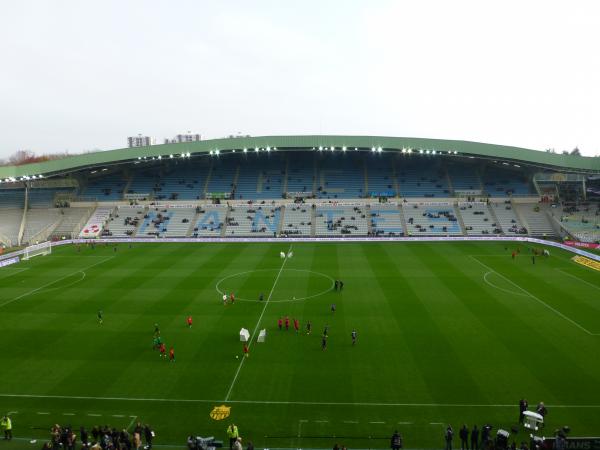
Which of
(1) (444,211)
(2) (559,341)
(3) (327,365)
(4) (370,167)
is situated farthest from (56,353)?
(4) (370,167)

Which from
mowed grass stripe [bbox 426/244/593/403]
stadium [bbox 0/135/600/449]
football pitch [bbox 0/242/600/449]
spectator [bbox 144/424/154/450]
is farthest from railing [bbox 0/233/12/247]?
mowed grass stripe [bbox 426/244/593/403]

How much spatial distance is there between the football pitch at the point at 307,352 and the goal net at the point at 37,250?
1339 cm

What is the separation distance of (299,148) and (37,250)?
43633mm

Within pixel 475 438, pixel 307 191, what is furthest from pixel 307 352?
pixel 307 191

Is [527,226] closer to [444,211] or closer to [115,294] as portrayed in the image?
[444,211]

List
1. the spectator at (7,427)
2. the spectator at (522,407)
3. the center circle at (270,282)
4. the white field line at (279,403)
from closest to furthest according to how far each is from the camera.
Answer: the spectator at (7,427) < the spectator at (522,407) < the white field line at (279,403) < the center circle at (270,282)

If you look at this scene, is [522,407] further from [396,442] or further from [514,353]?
[514,353]

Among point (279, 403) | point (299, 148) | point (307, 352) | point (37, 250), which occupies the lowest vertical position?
point (279, 403)

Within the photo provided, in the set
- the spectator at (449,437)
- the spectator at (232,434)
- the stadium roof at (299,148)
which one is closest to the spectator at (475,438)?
the spectator at (449,437)

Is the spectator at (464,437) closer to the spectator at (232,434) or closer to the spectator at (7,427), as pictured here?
the spectator at (232,434)

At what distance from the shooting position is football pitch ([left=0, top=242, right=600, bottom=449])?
62.0ft

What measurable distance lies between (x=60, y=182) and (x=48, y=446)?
77.0 m

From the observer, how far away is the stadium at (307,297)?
64.5 ft

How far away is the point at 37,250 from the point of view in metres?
59.8
